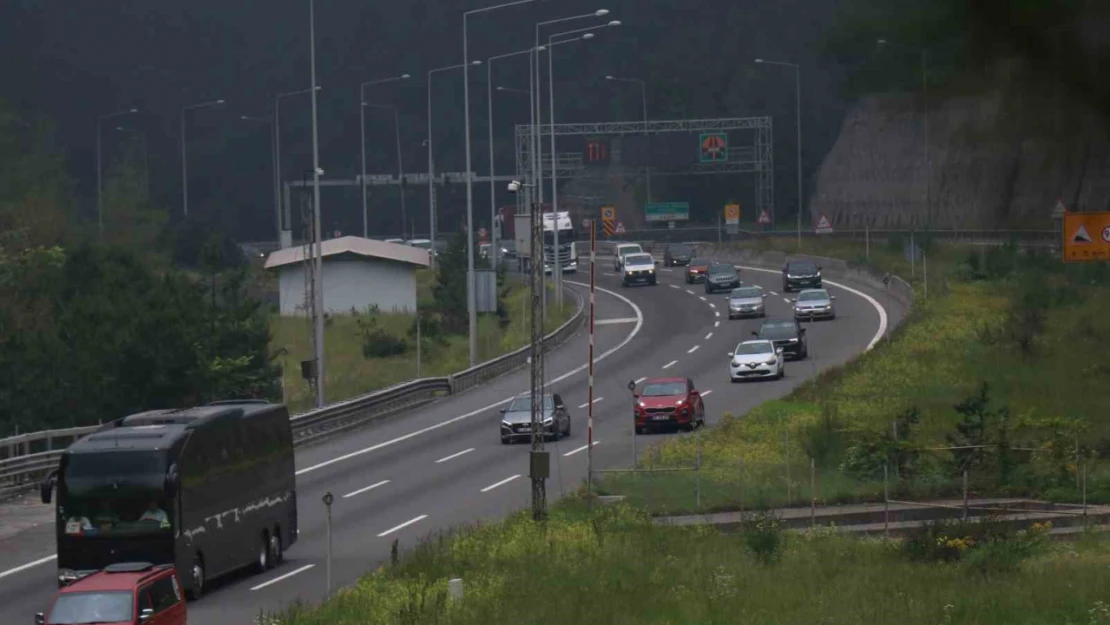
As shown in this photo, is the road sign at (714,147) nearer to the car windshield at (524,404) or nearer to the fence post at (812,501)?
the car windshield at (524,404)

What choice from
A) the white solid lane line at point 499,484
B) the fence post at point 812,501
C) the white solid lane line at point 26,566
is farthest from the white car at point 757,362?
the white solid lane line at point 26,566

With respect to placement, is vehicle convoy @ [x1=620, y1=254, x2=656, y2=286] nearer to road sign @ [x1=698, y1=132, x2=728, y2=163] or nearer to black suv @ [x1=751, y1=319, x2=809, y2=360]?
road sign @ [x1=698, y1=132, x2=728, y2=163]

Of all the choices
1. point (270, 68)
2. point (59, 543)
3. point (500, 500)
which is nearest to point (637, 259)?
point (500, 500)

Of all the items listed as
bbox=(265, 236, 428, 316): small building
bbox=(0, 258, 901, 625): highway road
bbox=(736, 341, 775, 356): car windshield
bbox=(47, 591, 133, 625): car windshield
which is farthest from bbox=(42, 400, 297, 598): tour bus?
bbox=(265, 236, 428, 316): small building

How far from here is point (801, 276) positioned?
2982 inches

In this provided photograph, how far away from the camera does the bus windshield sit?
2267cm

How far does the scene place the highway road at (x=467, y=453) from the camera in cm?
Answer: 2561

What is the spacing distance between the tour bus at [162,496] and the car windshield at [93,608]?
449cm

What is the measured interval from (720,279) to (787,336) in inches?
973

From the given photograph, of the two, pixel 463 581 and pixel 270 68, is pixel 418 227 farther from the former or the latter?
pixel 463 581

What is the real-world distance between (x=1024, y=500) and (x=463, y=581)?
14.0 meters

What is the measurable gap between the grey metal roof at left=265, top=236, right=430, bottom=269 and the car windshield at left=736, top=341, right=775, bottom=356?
29.0m

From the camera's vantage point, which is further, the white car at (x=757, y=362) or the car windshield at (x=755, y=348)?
the car windshield at (x=755, y=348)

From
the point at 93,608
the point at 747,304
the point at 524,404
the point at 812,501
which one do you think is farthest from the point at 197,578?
the point at 747,304
